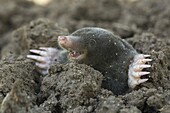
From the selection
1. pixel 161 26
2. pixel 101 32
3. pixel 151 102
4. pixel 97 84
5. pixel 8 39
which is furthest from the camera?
pixel 8 39

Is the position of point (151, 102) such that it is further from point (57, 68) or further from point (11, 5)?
point (11, 5)

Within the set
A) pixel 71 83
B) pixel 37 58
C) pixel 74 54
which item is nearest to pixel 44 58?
pixel 37 58

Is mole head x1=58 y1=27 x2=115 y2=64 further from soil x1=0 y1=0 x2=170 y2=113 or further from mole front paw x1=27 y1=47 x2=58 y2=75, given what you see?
mole front paw x1=27 y1=47 x2=58 y2=75

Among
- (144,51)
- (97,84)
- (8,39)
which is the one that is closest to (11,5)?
(8,39)

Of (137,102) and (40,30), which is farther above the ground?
(40,30)

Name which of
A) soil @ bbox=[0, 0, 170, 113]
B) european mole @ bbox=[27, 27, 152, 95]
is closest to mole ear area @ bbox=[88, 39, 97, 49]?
european mole @ bbox=[27, 27, 152, 95]

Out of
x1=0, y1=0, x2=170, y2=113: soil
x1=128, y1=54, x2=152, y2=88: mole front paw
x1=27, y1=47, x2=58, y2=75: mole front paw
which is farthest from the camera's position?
x1=27, y1=47, x2=58, y2=75: mole front paw

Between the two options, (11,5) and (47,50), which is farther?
(11,5)

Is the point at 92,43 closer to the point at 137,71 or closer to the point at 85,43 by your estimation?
the point at 85,43
